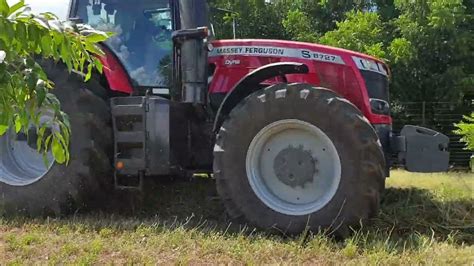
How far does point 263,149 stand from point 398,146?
4.07 ft

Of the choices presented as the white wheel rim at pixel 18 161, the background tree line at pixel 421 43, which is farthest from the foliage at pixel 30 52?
the background tree line at pixel 421 43

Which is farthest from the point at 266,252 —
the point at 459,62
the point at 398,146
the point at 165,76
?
the point at 459,62

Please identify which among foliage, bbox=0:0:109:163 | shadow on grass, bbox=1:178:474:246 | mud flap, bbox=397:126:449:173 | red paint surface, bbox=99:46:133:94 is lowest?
shadow on grass, bbox=1:178:474:246

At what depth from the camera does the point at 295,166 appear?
5.14 m

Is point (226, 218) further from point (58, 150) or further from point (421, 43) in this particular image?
point (421, 43)

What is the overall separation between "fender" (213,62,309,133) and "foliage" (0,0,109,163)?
3909 mm

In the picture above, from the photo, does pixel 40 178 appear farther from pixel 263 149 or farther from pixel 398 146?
pixel 398 146

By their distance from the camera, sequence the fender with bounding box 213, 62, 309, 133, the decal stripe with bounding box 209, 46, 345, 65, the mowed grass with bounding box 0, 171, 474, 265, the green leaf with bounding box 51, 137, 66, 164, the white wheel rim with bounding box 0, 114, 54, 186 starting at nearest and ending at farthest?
the green leaf with bounding box 51, 137, 66, 164
the mowed grass with bounding box 0, 171, 474, 265
the fender with bounding box 213, 62, 309, 133
the decal stripe with bounding box 209, 46, 345, 65
the white wheel rim with bounding box 0, 114, 54, 186

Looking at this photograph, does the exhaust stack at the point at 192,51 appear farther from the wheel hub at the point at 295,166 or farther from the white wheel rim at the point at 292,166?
the wheel hub at the point at 295,166

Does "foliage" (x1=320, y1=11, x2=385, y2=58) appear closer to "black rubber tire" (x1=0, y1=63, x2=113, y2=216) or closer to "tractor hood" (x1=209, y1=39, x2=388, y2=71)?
"tractor hood" (x1=209, y1=39, x2=388, y2=71)

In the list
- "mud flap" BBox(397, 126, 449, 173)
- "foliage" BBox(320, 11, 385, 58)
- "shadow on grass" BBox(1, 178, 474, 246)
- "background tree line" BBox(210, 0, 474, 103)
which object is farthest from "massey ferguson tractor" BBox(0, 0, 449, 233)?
"foliage" BBox(320, 11, 385, 58)

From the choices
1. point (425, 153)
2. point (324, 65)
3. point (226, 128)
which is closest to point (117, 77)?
point (226, 128)

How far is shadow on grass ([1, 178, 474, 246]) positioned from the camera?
16.3ft

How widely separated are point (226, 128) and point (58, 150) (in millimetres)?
3650
